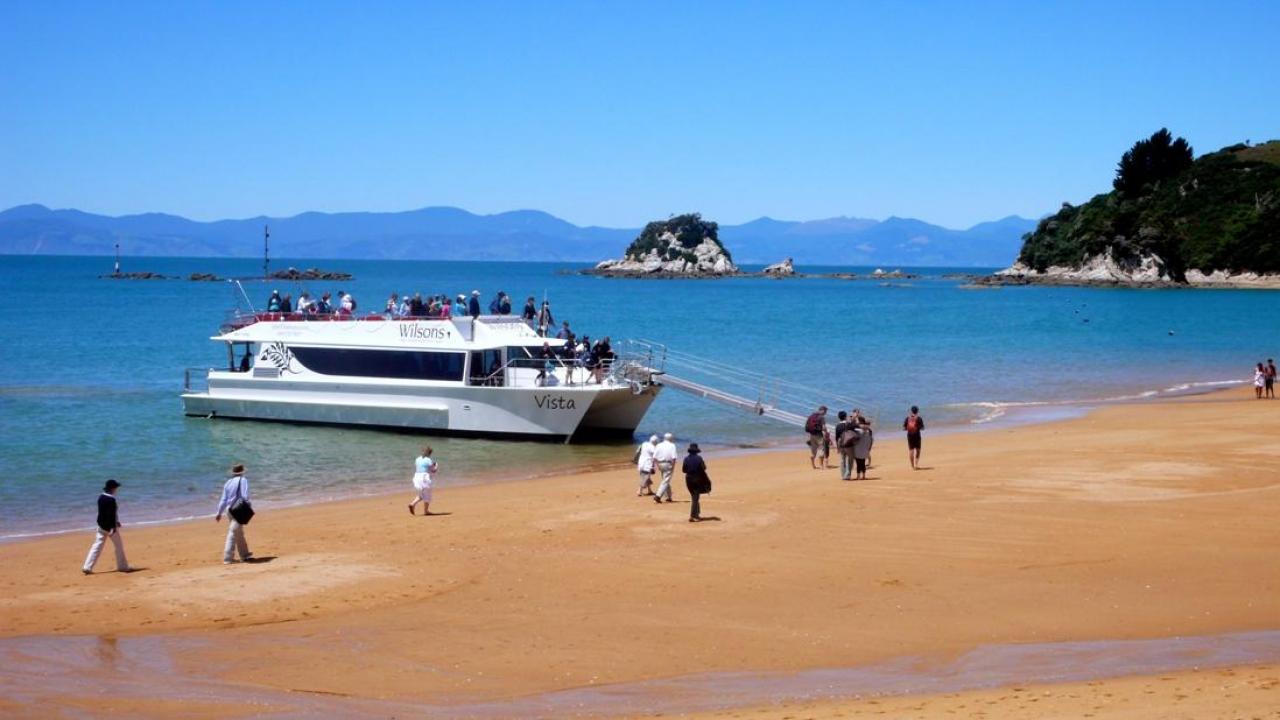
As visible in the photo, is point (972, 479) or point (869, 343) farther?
point (869, 343)

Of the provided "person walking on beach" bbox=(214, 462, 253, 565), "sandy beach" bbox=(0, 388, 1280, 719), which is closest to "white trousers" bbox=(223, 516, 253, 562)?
"person walking on beach" bbox=(214, 462, 253, 565)

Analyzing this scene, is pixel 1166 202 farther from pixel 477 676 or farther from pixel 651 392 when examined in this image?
pixel 477 676

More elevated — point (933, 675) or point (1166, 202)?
point (1166, 202)

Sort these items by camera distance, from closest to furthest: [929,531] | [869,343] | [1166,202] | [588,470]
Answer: [929,531] < [588,470] < [869,343] < [1166,202]

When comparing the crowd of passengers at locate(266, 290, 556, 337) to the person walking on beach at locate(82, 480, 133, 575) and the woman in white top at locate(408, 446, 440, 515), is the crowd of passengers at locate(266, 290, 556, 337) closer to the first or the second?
the woman in white top at locate(408, 446, 440, 515)

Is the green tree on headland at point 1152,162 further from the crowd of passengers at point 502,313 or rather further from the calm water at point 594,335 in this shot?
the crowd of passengers at point 502,313

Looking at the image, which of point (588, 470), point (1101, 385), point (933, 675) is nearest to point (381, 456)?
point (588, 470)

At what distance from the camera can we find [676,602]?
587 inches

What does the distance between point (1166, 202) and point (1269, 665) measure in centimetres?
15315

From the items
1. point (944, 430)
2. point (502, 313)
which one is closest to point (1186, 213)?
point (944, 430)

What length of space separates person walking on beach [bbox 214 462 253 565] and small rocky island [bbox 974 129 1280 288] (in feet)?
466

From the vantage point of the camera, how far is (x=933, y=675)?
39.4 feet

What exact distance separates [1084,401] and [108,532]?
109 feet

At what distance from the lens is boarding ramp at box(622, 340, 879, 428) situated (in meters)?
32.3
